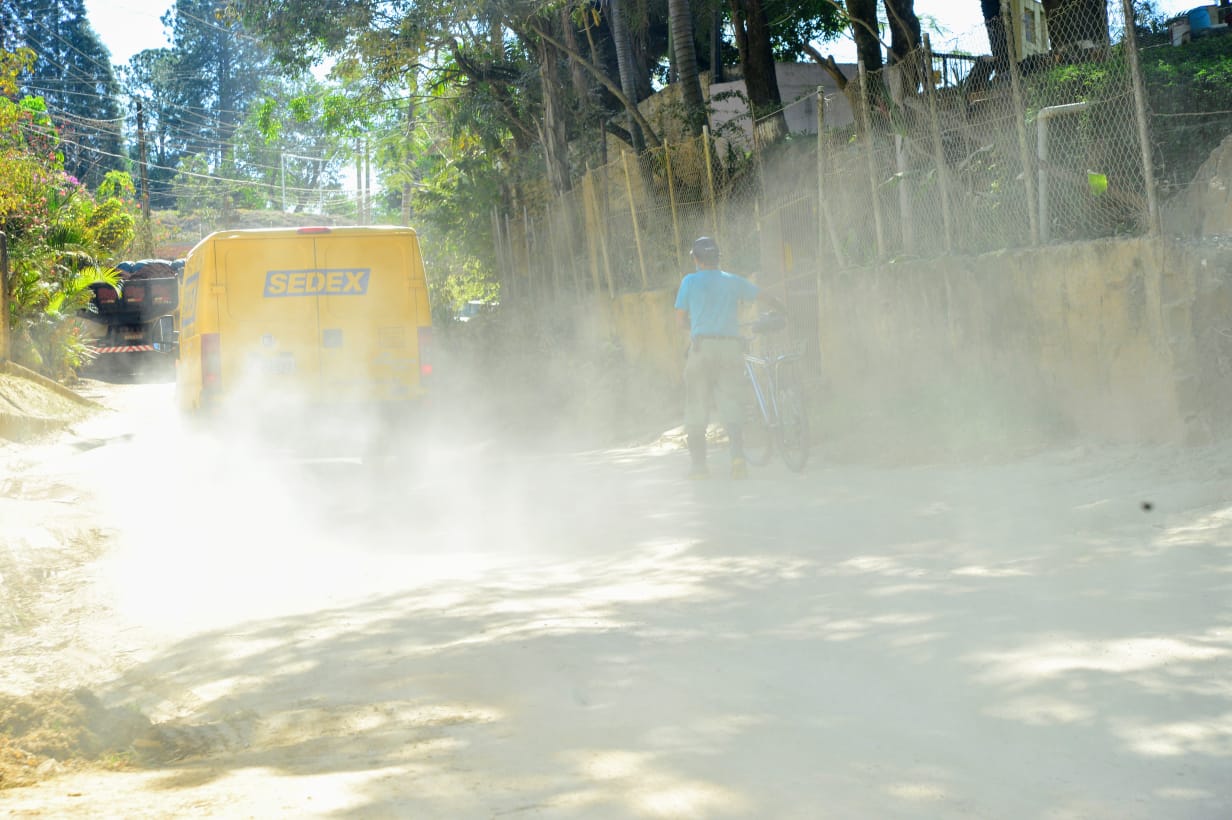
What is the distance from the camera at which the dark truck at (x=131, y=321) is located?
26375 millimetres

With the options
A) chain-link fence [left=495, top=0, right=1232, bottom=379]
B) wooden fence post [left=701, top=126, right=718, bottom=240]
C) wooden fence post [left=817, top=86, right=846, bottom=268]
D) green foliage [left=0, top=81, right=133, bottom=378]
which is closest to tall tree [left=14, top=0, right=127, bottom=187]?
green foliage [left=0, top=81, right=133, bottom=378]

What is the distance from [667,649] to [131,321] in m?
25.7

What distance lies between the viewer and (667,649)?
4660 millimetres

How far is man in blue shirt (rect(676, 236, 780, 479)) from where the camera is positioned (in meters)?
9.58

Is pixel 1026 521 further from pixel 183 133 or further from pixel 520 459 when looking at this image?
pixel 183 133

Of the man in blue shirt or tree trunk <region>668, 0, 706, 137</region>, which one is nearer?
the man in blue shirt

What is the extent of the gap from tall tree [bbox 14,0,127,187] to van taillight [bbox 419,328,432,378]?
63234 mm

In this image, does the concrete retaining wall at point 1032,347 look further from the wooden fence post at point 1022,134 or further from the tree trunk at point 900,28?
the tree trunk at point 900,28

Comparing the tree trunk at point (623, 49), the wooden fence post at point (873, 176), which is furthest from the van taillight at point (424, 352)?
the tree trunk at point (623, 49)

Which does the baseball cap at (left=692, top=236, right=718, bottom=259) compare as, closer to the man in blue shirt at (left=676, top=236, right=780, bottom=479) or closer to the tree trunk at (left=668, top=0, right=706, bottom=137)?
the man in blue shirt at (left=676, top=236, right=780, bottom=479)

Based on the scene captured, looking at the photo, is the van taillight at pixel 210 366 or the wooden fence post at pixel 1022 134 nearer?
the wooden fence post at pixel 1022 134

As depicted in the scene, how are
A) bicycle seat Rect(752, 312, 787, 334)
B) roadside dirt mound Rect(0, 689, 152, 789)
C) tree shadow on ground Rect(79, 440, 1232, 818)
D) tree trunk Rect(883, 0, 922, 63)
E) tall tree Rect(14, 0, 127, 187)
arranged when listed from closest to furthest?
tree shadow on ground Rect(79, 440, 1232, 818) < roadside dirt mound Rect(0, 689, 152, 789) < bicycle seat Rect(752, 312, 787, 334) < tree trunk Rect(883, 0, 922, 63) < tall tree Rect(14, 0, 127, 187)

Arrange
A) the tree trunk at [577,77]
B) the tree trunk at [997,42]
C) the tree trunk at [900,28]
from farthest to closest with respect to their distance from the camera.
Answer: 1. the tree trunk at [577,77]
2. the tree trunk at [900,28]
3. the tree trunk at [997,42]

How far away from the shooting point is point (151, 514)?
9.23 meters
